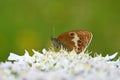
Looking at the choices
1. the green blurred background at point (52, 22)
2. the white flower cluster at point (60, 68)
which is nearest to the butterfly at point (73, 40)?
the white flower cluster at point (60, 68)

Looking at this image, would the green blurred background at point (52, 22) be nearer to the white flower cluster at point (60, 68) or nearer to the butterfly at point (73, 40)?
the butterfly at point (73, 40)

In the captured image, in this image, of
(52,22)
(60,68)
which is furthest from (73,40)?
(52,22)

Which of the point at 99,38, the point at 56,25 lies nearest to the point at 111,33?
the point at 99,38

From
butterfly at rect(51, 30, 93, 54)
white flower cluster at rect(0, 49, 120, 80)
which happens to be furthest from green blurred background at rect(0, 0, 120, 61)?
white flower cluster at rect(0, 49, 120, 80)

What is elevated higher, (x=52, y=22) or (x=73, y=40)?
(x=52, y=22)

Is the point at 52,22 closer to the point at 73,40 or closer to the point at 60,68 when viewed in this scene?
the point at 73,40

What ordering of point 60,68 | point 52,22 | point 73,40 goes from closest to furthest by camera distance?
point 60,68
point 73,40
point 52,22
